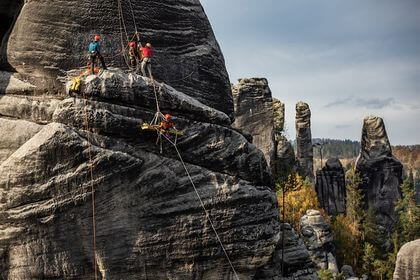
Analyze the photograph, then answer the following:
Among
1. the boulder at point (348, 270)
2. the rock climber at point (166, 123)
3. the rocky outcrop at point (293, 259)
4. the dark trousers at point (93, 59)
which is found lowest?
the boulder at point (348, 270)

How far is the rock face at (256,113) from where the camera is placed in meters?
52.5

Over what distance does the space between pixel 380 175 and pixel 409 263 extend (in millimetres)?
31153

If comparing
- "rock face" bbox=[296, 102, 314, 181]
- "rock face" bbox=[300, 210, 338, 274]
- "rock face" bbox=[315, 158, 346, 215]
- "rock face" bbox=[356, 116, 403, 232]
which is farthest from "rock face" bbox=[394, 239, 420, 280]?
"rock face" bbox=[296, 102, 314, 181]

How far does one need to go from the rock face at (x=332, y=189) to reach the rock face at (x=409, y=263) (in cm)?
3188

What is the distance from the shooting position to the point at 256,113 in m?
52.7

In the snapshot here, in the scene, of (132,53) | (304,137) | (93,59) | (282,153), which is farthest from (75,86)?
(304,137)

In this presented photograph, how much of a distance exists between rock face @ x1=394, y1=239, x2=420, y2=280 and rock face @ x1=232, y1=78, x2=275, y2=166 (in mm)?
24540

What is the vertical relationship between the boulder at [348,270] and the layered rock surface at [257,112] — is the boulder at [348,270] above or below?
below

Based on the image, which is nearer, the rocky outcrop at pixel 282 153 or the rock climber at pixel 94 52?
the rock climber at pixel 94 52

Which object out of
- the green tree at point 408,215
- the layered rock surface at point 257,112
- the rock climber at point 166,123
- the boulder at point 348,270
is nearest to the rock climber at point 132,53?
the rock climber at point 166,123

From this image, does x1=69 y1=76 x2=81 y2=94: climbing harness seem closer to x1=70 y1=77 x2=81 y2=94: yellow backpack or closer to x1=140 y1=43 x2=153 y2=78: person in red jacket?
x1=70 y1=77 x2=81 y2=94: yellow backpack

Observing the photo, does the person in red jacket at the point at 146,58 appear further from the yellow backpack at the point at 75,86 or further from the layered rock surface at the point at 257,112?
the layered rock surface at the point at 257,112

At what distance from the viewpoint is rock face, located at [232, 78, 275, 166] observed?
172 ft

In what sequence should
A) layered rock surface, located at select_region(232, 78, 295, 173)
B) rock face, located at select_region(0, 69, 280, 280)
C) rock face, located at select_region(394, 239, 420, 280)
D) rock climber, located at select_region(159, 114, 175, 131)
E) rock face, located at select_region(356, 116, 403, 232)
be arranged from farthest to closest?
1. rock face, located at select_region(356, 116, 403, 232)
2. layered rock surface, located at select_region(232, 78, 295, 173)
3. rock face, located at select_region(394, 239, 420, 280)
4. rock climber, located at select_region(159, 114, 175, 131)
5. rock face, located at select_region(0, 69, 280, 280)
